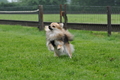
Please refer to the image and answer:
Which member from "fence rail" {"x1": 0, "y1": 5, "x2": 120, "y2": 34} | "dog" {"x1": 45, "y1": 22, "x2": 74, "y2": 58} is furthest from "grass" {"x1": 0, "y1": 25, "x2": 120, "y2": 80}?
"fence rail" {"x1": 0, "y1": 5, "x2": 120, "y2": 34}

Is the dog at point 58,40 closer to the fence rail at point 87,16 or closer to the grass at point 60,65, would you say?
the grass at point 60,65

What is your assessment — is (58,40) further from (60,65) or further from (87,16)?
(87,16)

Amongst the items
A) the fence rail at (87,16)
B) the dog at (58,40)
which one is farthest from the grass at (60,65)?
the fence rail at (87,16)

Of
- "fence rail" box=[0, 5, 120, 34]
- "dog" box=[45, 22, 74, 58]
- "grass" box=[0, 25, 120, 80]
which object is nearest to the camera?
"grass" box=[0, 25, 120, 80]

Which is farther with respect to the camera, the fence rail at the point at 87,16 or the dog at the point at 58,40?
the fence rail at the point at 87,16

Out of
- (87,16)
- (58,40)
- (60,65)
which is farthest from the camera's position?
(87,16)

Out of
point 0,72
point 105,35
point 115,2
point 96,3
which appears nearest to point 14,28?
point 105,35

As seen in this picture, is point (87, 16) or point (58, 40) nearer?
point (58, 40)

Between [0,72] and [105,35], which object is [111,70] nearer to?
[0,72]

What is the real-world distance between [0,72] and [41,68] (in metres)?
0.90

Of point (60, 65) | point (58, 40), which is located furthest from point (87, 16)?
point (60, 65)

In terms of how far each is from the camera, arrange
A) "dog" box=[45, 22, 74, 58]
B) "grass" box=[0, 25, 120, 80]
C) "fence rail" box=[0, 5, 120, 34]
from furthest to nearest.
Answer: "fence rail" box=[0, 5, 120, 34]
"dog" box=[45, 22, 74, 58]
"grass" box=[0, 25, 120, 80]

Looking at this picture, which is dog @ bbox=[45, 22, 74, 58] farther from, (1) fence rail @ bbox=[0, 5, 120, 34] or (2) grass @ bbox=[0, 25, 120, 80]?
(1) fence rail @ bbox=[0, 5, 120, 34]

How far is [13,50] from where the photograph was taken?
908cm
